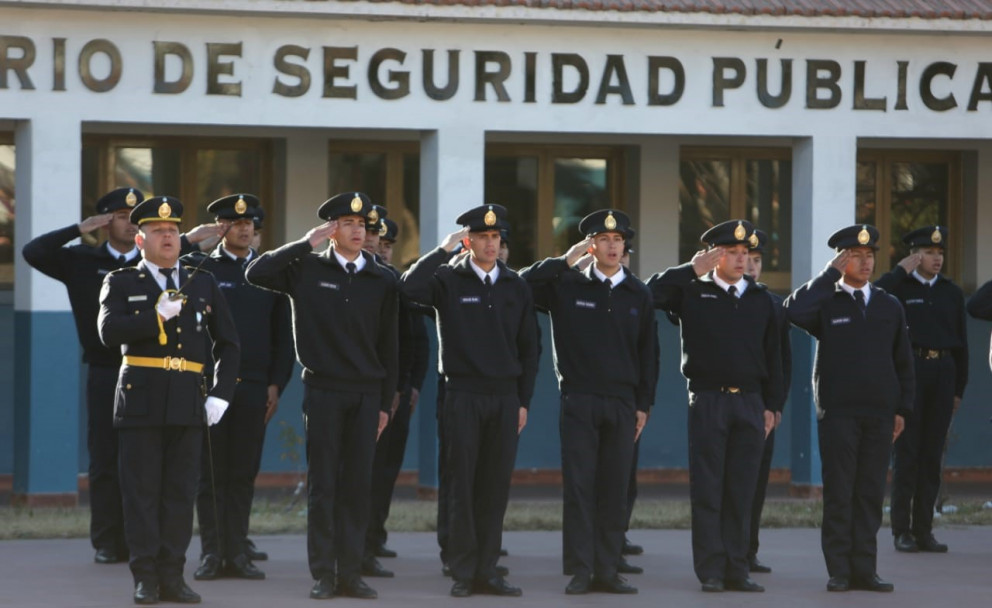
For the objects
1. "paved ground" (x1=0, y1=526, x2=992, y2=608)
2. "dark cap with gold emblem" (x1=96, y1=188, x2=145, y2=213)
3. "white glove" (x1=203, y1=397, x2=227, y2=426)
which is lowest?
"paved ground" (x1=0, y1=526, x2=992, y2=608)

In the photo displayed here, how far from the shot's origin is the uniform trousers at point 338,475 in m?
9.91

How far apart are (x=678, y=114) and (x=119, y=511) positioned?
Result: 20.6 feet

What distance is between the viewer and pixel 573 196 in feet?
57.3

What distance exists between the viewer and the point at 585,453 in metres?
10.4

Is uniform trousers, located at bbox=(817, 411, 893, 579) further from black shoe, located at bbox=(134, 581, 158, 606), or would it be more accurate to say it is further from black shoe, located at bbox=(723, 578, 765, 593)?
black shoe, located at bbox=(134, 581, 158, 606)

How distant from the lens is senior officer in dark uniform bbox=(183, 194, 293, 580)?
34.7 feet

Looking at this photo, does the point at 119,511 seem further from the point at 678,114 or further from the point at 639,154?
the point at 639,154

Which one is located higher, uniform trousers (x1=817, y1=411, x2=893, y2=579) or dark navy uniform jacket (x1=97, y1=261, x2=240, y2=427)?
dark navy uniform jacket (x1=97, y1=261, x2=240, y2=427)

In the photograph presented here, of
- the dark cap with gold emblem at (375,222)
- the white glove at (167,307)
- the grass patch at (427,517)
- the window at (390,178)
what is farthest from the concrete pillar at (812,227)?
the white glove at (167,307)

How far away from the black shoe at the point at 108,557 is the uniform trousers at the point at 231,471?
32.7 inches

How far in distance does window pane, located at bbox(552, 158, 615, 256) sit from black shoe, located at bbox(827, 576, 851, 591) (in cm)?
718

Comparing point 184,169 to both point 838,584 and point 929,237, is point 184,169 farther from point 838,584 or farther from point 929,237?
point 838,584

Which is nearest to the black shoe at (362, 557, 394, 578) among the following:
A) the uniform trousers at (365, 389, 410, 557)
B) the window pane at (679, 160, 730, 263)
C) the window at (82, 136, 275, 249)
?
the uniform trousers at (365, 389, 410, 557)

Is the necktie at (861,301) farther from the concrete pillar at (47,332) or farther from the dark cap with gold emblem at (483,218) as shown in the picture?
the concrete pillar at (47,332)
